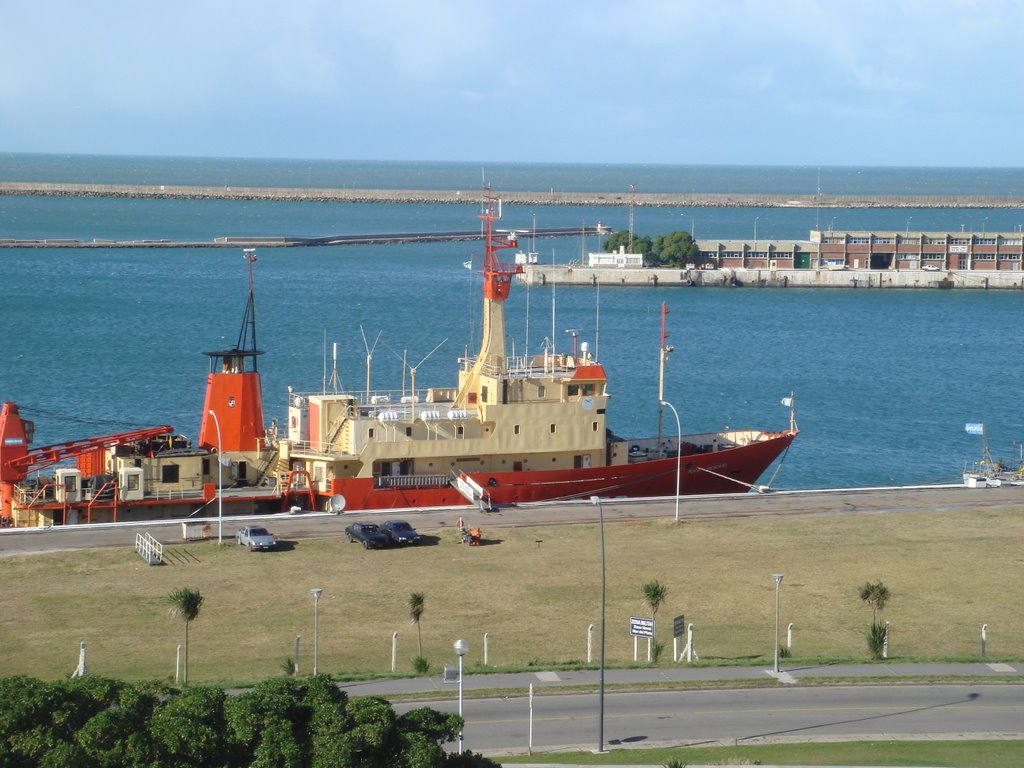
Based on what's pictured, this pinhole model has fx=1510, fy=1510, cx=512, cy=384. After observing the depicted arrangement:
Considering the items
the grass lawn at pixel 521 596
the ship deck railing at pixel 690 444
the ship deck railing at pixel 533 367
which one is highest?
the ship deck railing at pixel 533 367

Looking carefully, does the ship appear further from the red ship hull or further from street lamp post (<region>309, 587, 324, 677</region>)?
street lamp post (<region>309, 587, 324, 677</region>)

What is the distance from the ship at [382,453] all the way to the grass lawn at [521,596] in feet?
14.1

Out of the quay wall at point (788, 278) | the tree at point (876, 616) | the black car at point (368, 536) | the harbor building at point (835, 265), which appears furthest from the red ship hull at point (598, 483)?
the quay wall at point (788, 278)

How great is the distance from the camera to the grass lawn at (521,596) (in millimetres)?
31547

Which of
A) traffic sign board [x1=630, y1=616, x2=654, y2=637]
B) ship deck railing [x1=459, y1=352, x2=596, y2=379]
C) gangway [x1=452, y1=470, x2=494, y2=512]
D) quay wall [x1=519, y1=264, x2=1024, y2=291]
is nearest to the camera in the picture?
traffic sign board [x1=630, y1=616, x2=654, y2=637]

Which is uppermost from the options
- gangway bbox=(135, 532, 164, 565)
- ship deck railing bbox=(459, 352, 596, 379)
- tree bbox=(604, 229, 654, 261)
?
tree bbox=(604, 229, 654, 261)

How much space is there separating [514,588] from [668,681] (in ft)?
29.0

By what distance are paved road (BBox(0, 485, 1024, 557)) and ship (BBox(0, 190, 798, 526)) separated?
4.34 feet

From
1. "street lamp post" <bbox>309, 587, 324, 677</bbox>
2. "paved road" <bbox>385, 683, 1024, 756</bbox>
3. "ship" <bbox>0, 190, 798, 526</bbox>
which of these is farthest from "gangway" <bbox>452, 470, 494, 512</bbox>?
"paved road" <bbox>385, 683, 1024, 756</bbox>

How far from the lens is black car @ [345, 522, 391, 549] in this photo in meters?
40.0

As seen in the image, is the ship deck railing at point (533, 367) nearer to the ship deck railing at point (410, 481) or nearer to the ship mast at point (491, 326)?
the ship mast at point (491, 326)

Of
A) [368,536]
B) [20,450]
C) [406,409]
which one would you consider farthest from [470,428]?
[20,450]

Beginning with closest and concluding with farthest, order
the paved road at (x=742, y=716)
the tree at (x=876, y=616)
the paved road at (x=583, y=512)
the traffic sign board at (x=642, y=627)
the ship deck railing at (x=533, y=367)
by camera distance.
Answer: the paved road at (x=742, y=716)
the traffic sign board at (x=642, y=627)
the tree at (x=876, y=616)
the paved road at (x=583, y=512)
the ship deck railing at (x=533, y=367)

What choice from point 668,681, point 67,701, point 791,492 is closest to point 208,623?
point 668,681
